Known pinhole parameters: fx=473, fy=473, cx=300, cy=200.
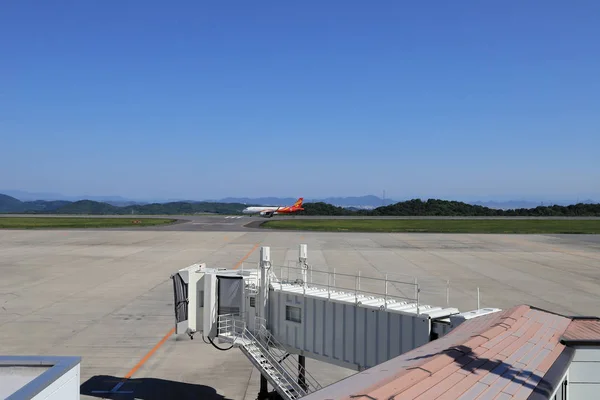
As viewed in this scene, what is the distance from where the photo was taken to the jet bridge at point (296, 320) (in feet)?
42.5

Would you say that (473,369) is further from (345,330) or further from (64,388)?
(64,388)

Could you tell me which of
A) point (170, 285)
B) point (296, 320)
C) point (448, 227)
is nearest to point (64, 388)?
point (296, 320)

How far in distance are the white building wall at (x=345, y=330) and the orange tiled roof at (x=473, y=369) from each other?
6.69 ft

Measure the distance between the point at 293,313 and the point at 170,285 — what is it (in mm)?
24033

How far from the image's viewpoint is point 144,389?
17.8 meters

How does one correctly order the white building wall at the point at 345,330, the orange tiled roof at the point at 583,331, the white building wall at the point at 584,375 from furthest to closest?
the white building wall at the point at 345,330, the orange tiled roof at the point at 583,331, the white building wall at the point at 584,375

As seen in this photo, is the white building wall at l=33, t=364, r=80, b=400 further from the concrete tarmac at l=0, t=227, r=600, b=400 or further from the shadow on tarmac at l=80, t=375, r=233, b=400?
the concrete tarmac at l=0, t=227, r=600, b=400

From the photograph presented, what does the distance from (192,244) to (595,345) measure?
60.2m

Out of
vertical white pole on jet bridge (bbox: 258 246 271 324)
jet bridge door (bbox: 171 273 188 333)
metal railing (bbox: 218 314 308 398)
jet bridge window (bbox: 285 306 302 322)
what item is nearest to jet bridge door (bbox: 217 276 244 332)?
metal railing (bbox: 218 314 308 398)

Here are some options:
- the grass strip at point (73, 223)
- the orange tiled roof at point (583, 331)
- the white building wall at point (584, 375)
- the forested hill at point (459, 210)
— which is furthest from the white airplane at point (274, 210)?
the white building wall at point (584, 375)

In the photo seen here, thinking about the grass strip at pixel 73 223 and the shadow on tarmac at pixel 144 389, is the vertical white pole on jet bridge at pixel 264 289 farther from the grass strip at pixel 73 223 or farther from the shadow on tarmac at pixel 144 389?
the grass strip at pixel 73 223

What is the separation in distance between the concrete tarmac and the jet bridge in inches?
123

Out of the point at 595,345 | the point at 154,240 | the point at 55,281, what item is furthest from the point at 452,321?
the point at 154,240

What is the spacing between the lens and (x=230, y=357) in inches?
848
